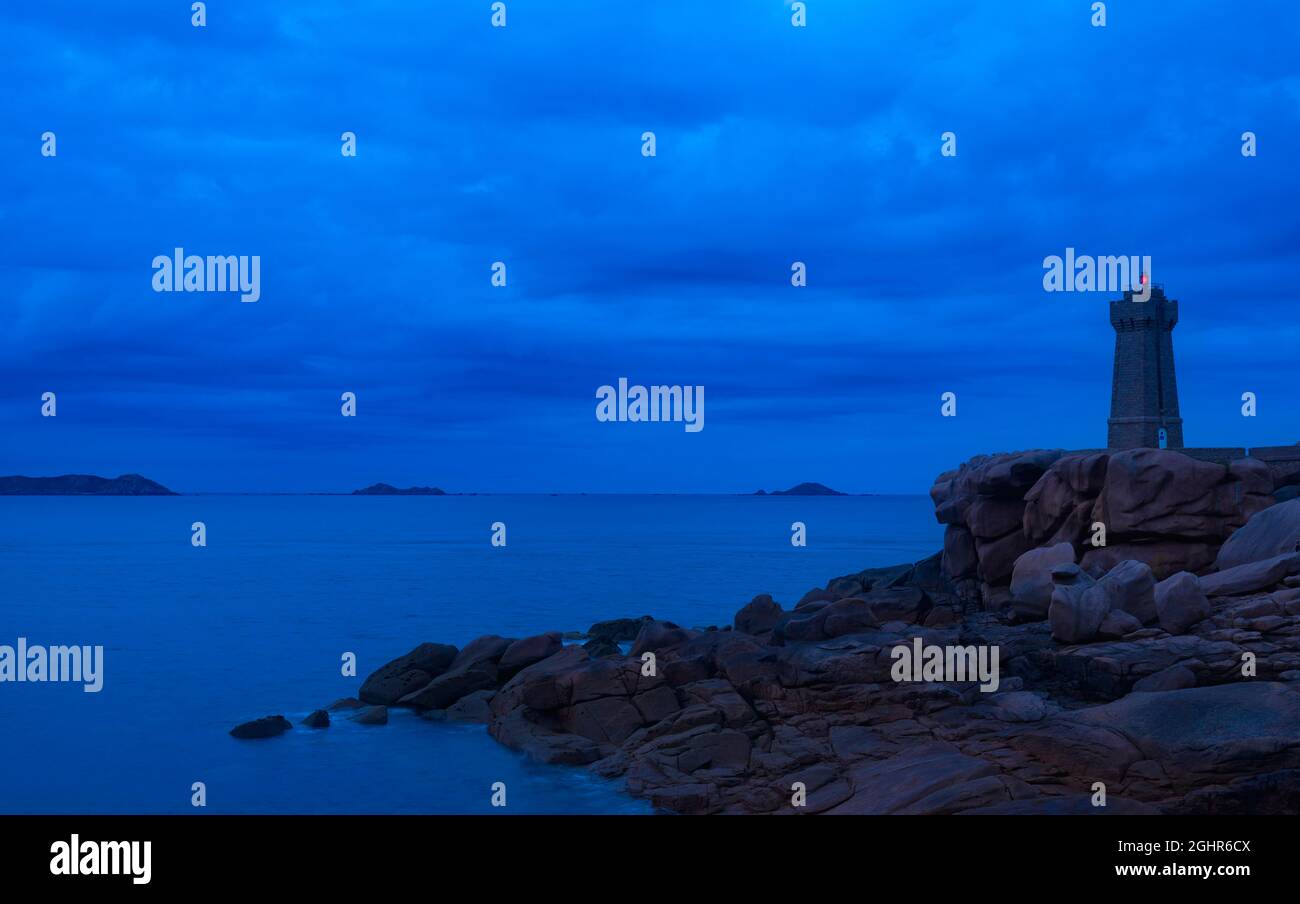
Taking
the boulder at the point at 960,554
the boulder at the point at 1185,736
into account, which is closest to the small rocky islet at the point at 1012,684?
the boulder at the point at 1185,736

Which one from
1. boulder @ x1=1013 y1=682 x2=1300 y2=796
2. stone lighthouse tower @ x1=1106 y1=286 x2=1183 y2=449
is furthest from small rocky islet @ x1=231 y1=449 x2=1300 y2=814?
stone lighthouse tower @ x1=1106 y1=286 x2=1183 y2=449

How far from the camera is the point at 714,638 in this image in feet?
89.5

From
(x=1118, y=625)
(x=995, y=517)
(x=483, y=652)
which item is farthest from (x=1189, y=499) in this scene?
(x=483, y=652)

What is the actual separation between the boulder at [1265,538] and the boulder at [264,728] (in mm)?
25017

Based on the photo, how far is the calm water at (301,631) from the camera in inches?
928

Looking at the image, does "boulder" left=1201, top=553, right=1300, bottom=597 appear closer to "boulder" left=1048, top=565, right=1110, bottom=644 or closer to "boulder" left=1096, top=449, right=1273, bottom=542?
"boulder" left=1048, top=565, right=1110, bottom=644

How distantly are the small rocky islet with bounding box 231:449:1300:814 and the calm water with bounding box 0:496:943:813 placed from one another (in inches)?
65.9

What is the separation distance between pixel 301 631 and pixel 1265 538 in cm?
4116

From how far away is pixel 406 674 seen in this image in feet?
99.7

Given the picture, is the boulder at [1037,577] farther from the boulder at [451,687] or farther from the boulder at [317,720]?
the boulder at [317,720]

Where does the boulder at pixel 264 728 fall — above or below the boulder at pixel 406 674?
below
